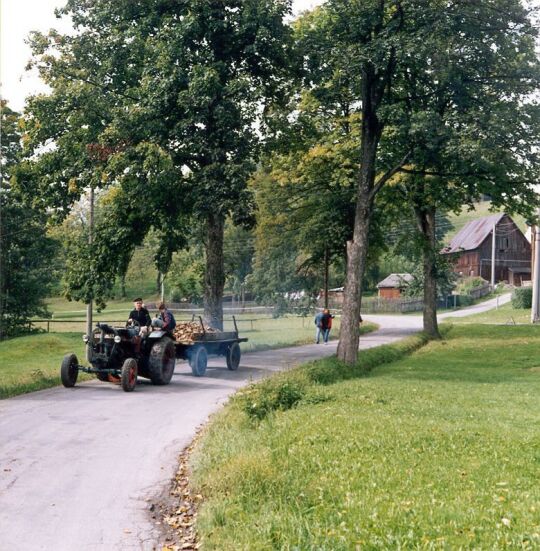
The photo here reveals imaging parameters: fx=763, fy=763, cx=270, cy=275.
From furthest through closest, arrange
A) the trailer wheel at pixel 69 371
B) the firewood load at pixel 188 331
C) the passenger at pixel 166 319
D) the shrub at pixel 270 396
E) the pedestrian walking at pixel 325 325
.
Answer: the pedestrian walking at pixel 325 325, the firewood load at pixel 188 331, the passenger at pixel 166 319, the trailer wheel at pixel 69 371, the shrub at pixel 270 396

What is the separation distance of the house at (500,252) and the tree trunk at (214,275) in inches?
2984

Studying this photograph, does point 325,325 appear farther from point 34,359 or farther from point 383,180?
point 383,180

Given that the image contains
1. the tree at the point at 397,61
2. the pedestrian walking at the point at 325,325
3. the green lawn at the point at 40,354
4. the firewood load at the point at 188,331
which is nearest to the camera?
the green lawn at the point at 40,354

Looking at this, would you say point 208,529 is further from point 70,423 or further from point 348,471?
point 70,423

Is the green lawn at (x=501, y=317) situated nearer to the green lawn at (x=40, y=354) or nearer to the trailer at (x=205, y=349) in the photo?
the green lawn at (x=40, y=354)

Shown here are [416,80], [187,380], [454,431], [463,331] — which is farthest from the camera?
[463,331]

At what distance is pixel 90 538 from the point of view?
286 inches

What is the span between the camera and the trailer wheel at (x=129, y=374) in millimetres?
17152

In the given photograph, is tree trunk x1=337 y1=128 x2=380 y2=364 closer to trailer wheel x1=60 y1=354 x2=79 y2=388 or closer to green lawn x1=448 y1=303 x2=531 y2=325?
trailer wheel x1=60 y1=354 x2=79 y2=388

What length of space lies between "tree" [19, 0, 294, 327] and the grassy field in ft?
34.5

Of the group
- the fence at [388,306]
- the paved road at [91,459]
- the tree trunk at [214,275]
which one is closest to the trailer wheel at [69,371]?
the paved road at [91,459]

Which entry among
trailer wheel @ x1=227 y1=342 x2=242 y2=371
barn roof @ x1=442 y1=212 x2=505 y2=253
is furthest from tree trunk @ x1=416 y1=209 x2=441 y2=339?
barn roof @ x1=442 y1=212 x2=505 y2=253

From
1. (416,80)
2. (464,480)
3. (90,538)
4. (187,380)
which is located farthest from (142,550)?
(416,80)

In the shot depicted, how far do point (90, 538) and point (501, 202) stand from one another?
29.7m
